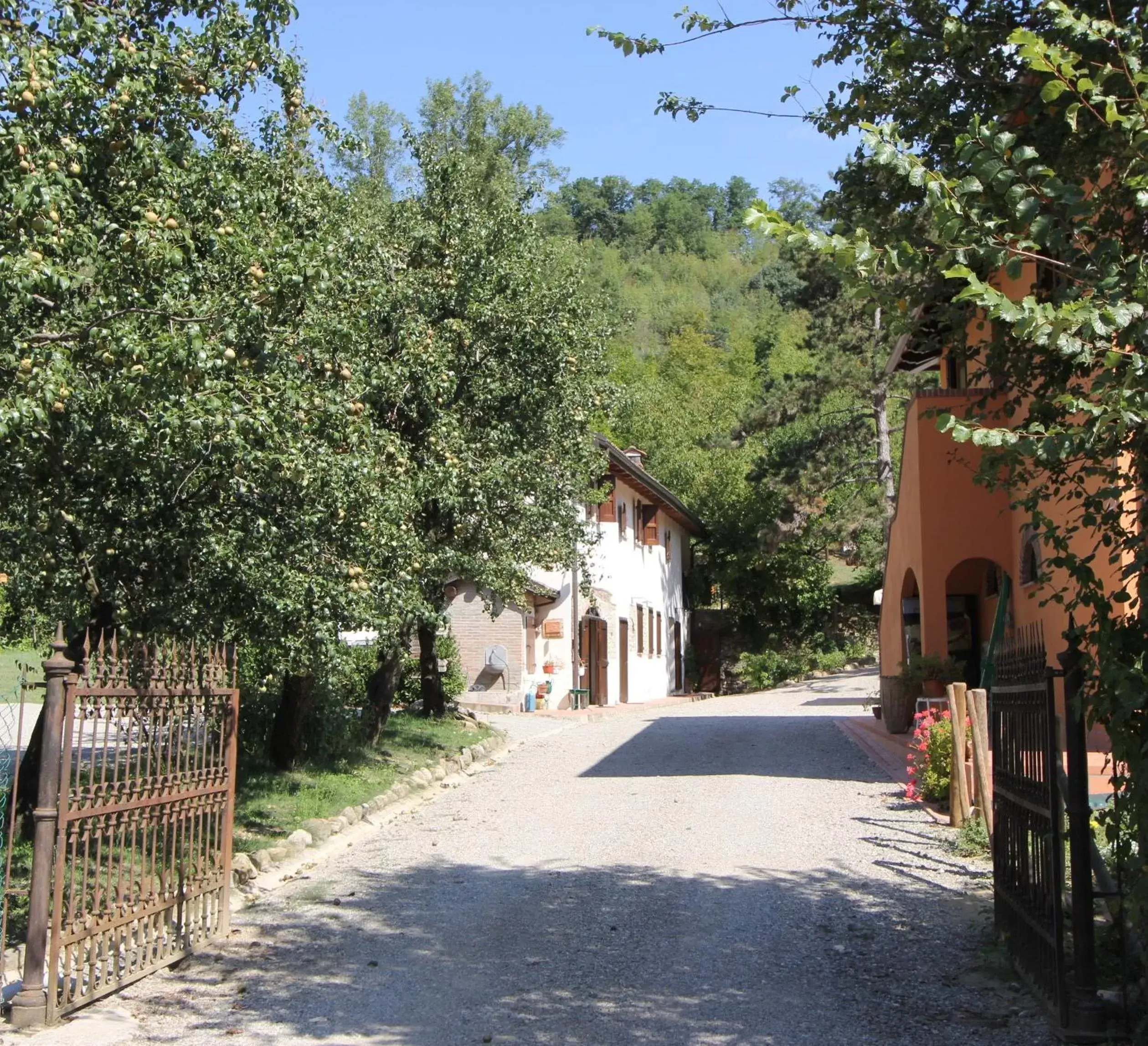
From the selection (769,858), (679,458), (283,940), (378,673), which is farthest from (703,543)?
(283,940)

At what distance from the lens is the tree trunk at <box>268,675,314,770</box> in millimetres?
13633

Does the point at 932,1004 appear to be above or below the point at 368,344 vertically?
below

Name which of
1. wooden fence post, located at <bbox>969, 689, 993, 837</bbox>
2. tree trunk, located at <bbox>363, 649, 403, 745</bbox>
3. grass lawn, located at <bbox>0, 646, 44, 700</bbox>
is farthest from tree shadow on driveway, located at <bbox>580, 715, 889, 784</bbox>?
grass lawn, located at <bbox>0, 646, 44, 700</bbox>

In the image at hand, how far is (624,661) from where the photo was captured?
3356cm

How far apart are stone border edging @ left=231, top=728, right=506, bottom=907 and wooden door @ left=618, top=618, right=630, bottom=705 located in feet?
50.8

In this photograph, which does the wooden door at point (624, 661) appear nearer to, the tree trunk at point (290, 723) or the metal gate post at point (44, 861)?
the tree trunk at point (290, 723)

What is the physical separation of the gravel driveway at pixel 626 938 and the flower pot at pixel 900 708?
13.4 feet

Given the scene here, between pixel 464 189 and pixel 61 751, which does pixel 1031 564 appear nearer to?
pixel 464 189

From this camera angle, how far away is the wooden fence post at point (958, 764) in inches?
424

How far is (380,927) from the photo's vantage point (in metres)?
8.02

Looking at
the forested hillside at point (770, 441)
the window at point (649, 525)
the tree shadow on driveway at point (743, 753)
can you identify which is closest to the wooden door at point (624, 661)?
the window at point (649, 525)

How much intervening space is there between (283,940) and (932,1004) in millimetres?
3932

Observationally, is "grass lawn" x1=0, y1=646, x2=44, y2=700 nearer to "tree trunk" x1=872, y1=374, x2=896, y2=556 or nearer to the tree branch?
the tree branch

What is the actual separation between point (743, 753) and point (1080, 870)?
12390 mm
